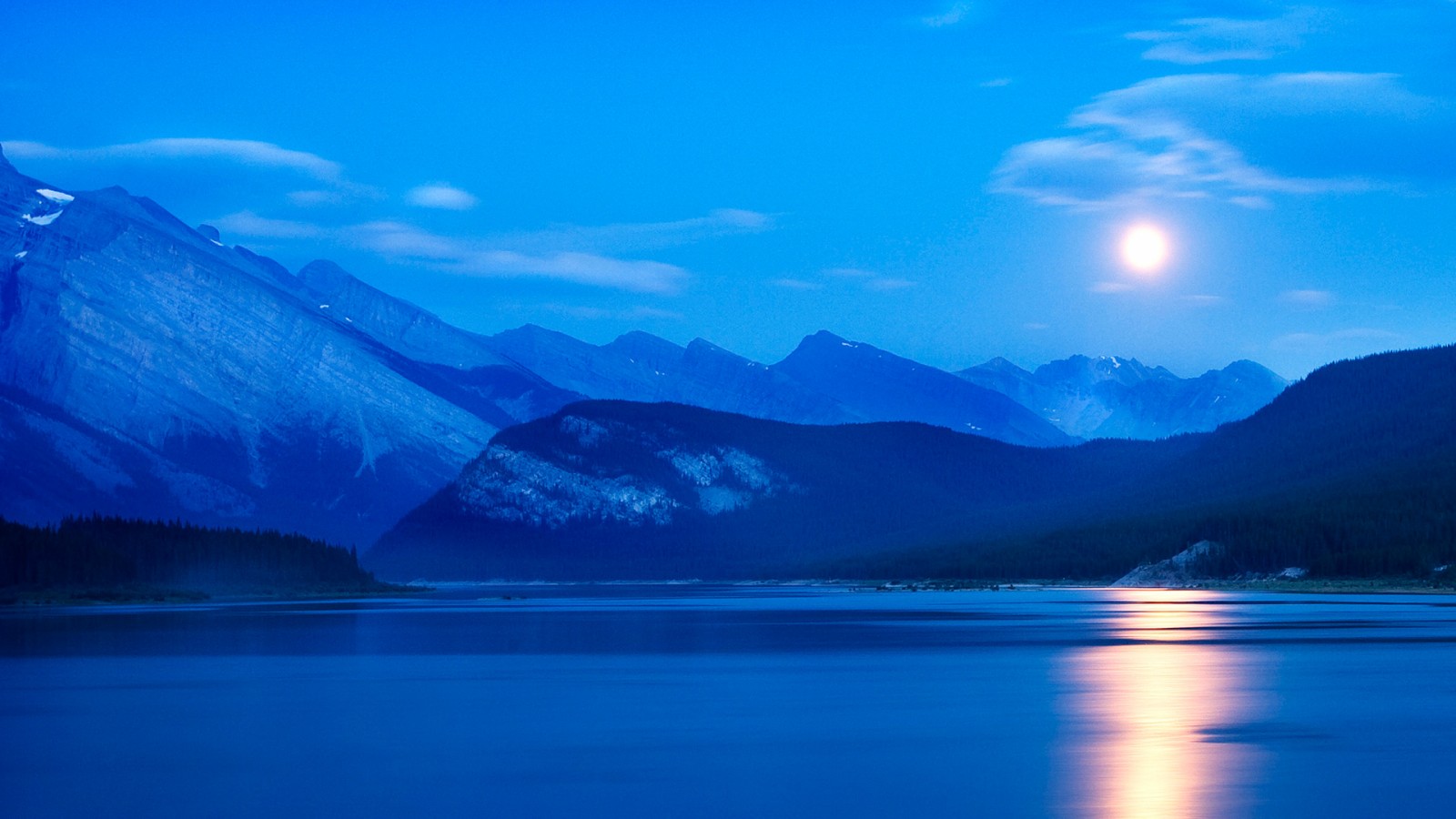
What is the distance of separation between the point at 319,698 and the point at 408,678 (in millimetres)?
11021

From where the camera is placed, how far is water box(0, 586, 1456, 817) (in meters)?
43.5

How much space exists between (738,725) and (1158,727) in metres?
13.9

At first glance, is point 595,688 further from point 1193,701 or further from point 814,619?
point 814,619

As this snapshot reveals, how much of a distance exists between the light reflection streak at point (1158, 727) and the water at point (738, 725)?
0.17 meters

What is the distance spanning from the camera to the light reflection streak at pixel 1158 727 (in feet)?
140

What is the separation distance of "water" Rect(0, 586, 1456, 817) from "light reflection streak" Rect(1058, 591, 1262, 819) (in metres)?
0.17

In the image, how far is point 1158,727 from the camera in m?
→ 58.2

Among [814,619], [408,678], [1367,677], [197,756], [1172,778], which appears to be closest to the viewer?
[1172,778]

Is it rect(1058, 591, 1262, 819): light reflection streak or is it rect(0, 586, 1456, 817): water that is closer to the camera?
rect(1058, 591, 1262, 819): light reflection streak

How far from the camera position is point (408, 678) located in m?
80.9

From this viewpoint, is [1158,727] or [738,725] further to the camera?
[738,725]

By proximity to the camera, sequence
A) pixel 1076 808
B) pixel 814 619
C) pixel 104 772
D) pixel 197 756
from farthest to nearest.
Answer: pixel 814 619, pixel 197 756, pixel 104 772, pixel 1076 808

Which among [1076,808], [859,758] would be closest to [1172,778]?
[1076,808]

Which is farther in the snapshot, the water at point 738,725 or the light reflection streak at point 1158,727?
the water at point 738,725
